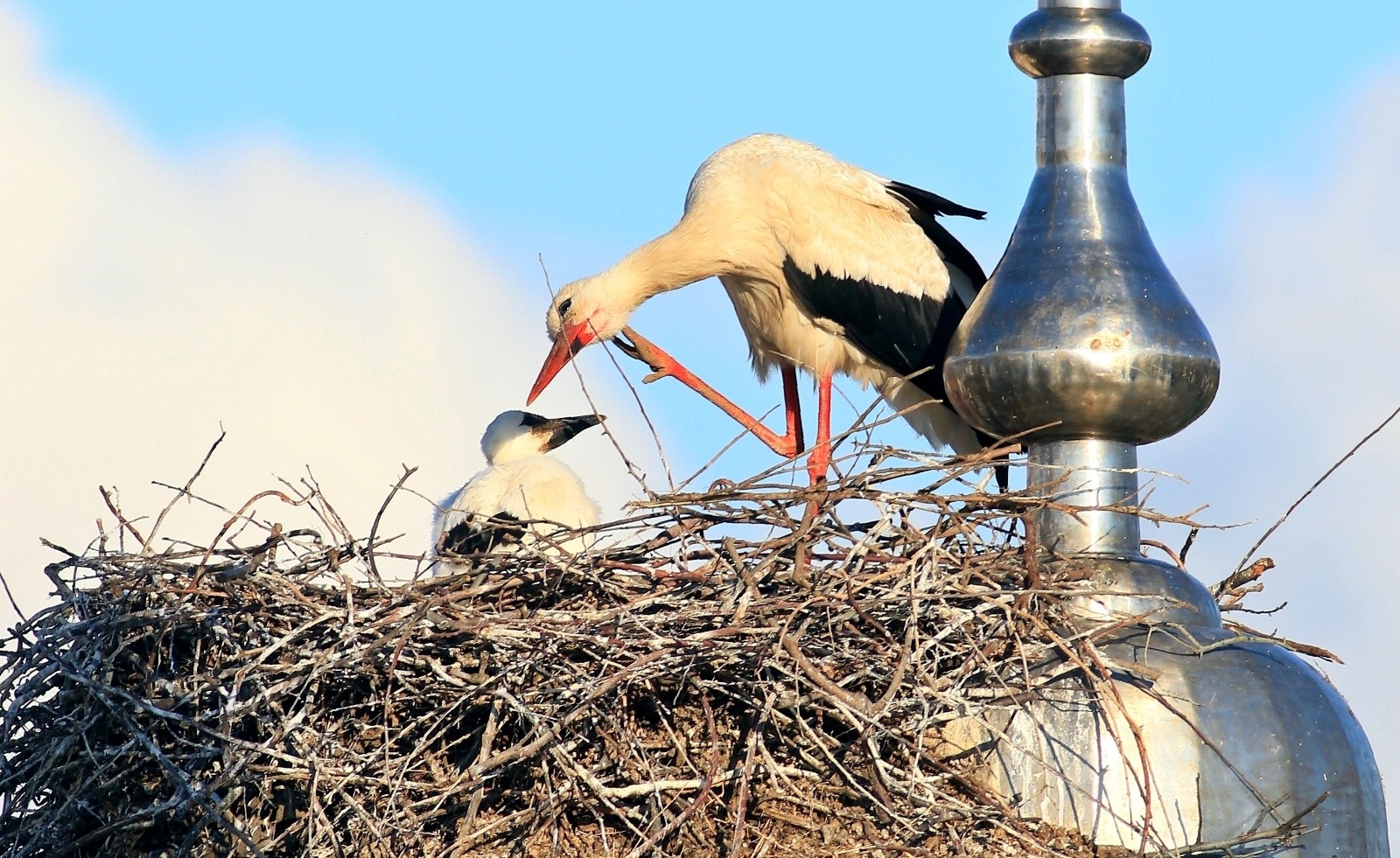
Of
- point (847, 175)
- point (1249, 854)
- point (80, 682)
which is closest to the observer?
point (1249, 854)

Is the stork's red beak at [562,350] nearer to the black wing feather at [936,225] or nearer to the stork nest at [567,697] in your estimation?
the black wing feather at [936,225]

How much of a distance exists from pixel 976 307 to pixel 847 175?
2.62 m

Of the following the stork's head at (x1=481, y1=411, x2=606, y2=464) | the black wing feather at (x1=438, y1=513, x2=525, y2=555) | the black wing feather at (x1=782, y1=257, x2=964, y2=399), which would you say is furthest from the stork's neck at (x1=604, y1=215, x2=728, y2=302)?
the black wing feather at (x1=438, y1=513, x2=525, y2=555)

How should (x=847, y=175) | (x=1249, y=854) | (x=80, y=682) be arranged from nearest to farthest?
(x=1249, y=854) → (x=80, y=682) → (x=847, y=175)

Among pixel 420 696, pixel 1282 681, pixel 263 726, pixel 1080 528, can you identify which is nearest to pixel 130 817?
pixel 263 726

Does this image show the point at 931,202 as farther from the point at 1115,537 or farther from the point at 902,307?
the point at 1115,537

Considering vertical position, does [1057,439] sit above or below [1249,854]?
above

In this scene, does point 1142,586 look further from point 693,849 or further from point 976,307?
point 693,849

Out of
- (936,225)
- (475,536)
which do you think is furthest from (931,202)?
(475,536)

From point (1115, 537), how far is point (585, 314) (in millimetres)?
3279

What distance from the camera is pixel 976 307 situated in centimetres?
620

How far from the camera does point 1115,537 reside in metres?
6.05

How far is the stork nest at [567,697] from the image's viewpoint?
549 cm

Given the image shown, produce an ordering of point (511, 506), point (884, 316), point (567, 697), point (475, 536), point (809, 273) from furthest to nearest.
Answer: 1. point (884, 316)
2. point (809, 273)
3. point (511, 506)
4. point (475, 536)
5. point (567, 697)
